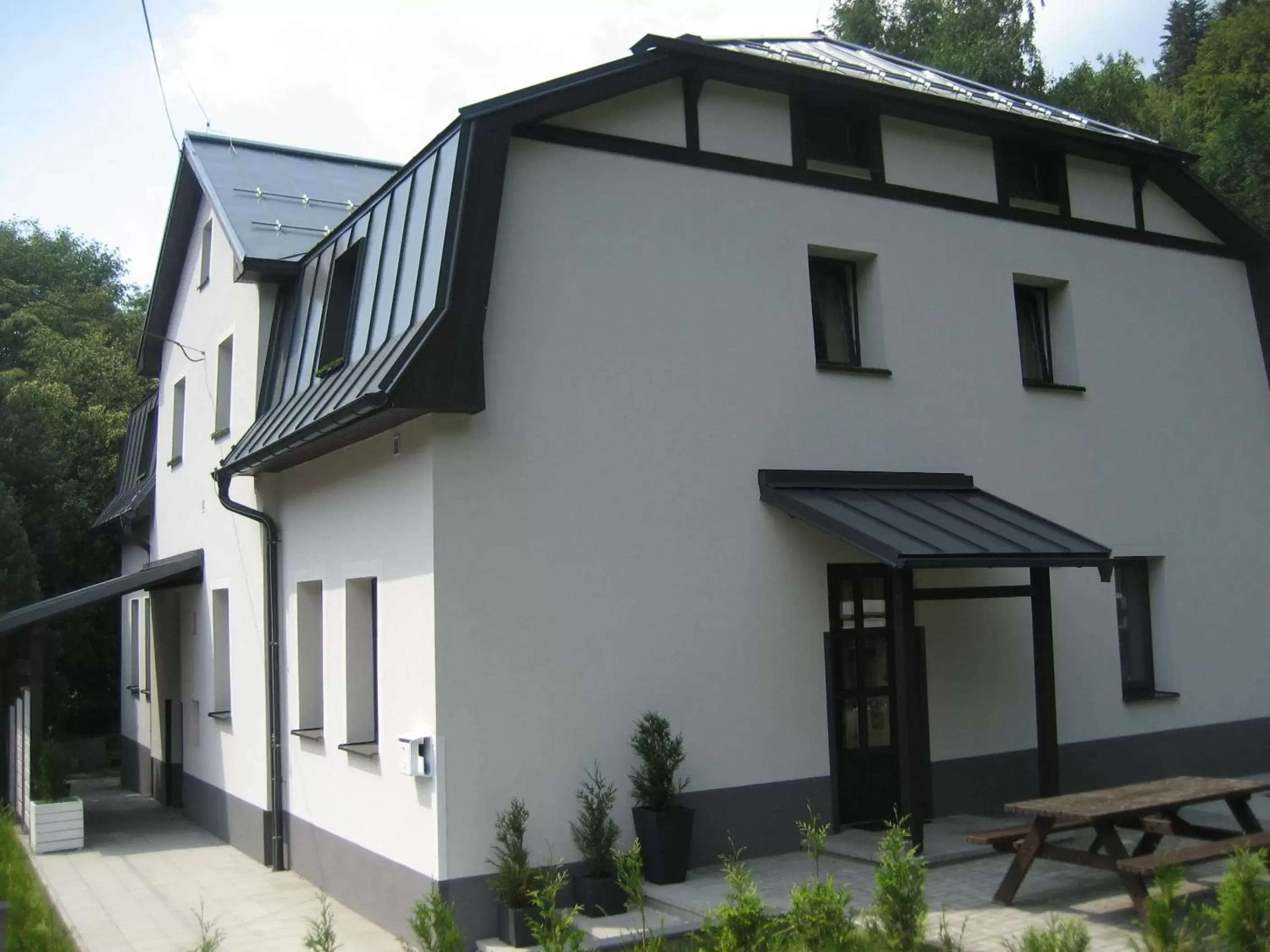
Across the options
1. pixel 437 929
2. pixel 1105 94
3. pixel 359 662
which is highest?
pixel 1105 94

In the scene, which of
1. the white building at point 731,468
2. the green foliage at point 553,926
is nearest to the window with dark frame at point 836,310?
the white building at point 731,468

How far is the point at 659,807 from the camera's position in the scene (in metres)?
8.48

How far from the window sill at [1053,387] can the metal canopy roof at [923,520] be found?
140 centimetres

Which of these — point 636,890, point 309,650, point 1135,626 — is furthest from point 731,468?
point 1135,626

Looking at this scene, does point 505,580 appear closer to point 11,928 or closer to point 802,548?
point 802,548

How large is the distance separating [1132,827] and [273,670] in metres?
7.40

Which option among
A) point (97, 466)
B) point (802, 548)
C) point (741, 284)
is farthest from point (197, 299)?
point (97, 466)

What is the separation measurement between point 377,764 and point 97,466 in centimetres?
1763

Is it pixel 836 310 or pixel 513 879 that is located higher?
pixel 836 310

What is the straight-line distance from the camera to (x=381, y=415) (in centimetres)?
822

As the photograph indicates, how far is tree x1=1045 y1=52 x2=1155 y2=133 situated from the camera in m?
28.9

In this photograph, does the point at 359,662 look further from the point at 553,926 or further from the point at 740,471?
the point at 553,926

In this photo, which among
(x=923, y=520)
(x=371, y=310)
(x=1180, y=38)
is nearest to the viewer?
(x=923, y=520)

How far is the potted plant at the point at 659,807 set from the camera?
8352mm
